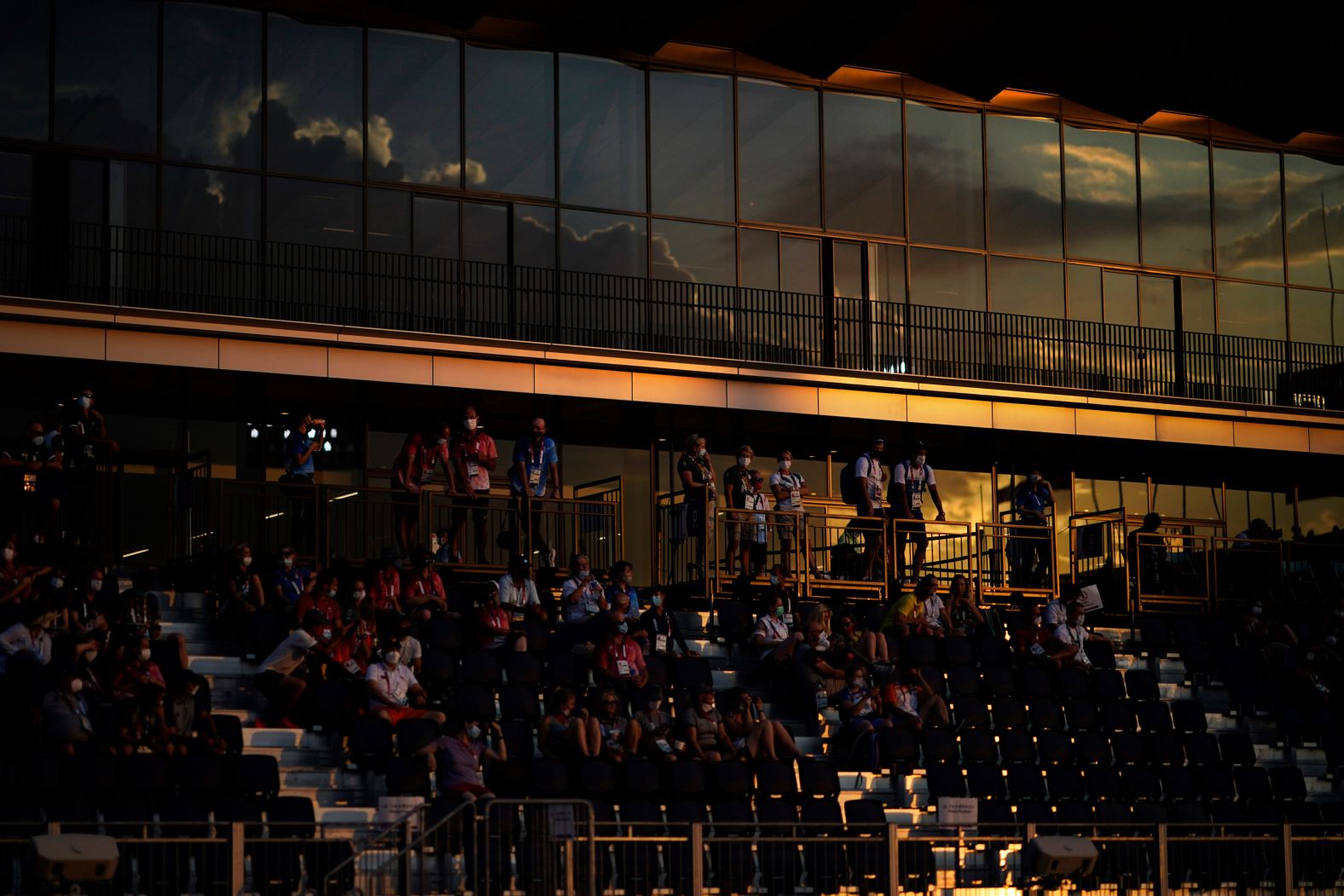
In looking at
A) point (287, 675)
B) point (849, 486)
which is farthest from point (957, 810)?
point (849, 486)

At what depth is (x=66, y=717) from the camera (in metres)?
17.9

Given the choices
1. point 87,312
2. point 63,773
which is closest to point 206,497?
point 87,312

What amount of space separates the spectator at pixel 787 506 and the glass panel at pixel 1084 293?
19.3ft

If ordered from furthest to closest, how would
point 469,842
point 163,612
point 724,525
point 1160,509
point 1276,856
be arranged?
point 1160,509 < point 724,525 < point 163,612 < point 1276,856 < point 469,842

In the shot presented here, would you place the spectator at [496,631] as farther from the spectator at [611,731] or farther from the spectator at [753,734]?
the spectator at [753,734]

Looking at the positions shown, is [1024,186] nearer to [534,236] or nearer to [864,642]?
[534,236]

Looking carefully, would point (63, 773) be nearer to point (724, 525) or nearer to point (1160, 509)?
point (724, 525)

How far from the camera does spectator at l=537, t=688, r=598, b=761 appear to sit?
19391mm

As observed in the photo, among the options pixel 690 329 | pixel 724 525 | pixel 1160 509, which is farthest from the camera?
pixel 1160 509

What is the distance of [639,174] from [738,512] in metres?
5.09

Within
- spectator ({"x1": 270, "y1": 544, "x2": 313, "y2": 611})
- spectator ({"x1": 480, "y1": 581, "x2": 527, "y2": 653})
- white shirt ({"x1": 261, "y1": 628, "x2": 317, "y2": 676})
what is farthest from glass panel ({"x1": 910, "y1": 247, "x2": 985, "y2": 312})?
white shirt ({"x1": 261, "y1": 628, "x2": 317, "y2": 676})

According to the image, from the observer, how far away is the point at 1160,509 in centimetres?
3117

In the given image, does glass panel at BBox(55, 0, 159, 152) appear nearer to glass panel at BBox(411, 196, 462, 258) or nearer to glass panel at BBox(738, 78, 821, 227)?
glass panel at BBox(411, 196, 462, 258)

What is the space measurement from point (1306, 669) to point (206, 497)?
13085mm
